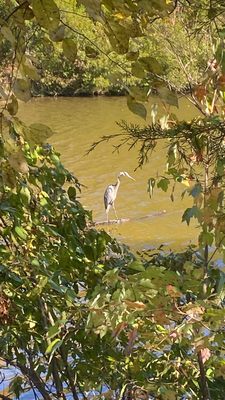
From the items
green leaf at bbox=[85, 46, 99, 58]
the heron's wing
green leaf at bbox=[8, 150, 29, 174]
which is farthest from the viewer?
the heron's wing

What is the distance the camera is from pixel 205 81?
72.7 inches

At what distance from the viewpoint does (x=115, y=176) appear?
12.4 m

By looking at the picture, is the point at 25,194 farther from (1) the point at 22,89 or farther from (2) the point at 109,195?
(2) the point at 109,195

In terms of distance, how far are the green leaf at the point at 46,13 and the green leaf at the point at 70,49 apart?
7cm

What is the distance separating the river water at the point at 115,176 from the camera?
9086 millimetres

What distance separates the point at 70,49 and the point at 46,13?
96mm

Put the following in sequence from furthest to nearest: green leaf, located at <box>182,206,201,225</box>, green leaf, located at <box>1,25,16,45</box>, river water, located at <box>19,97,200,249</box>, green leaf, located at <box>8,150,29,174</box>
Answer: river water, located at <box>19,97,200,249</box> → green leaf, located at <box>182,206,201,225</box> → green leaf, located at <box>8,150,29,174</box> → green leaf, located at <box>1,25,16,45</box>

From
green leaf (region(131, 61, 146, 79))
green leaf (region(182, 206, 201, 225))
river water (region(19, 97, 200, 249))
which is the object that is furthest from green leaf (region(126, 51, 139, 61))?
river water (region(19, 97, 200, 249))

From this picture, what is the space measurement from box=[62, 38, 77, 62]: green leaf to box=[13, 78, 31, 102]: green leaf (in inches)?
3.7

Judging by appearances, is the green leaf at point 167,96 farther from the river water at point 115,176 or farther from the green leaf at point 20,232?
the river water at point 115,176

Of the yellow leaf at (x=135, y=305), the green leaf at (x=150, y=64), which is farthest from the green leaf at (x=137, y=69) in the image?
the yellow leaf at (x=135, y=305)

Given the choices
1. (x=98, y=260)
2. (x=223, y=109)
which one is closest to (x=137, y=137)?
(x=223, y=109)

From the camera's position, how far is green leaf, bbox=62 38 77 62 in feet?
3.10

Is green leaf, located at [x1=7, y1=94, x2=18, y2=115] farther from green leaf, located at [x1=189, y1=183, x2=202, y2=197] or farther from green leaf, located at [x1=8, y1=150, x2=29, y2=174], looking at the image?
green leaf, located at [x1=189, y1=183, x2=202, y2=197]
